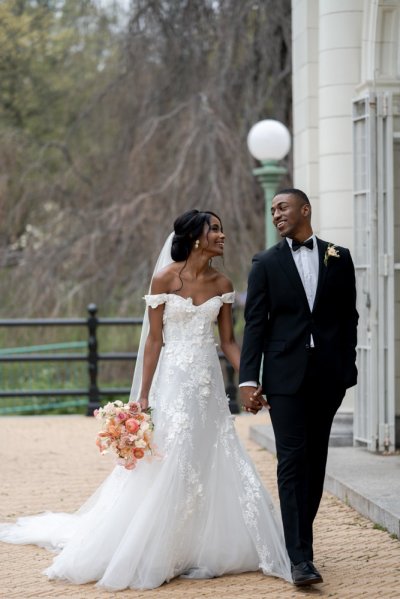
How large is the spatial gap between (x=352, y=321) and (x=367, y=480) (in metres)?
2.71

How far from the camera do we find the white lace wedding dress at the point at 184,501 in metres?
6.48

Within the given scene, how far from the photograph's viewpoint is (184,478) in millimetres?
6668

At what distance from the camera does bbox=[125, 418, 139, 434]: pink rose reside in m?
6.57

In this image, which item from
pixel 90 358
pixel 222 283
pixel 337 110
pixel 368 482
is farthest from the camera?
pixel 90 358

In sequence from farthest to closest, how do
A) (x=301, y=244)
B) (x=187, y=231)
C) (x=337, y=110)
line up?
(x=337, y=110)
(x=187, y=231)
(x=301, y=244)

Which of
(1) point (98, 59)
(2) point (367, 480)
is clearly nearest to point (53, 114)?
(1) point (98, 59)

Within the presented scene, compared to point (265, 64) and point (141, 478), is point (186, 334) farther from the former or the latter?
point (265, 64)

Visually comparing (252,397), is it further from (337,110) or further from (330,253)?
(337,110)

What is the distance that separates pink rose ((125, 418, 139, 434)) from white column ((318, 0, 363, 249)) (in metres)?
4.99

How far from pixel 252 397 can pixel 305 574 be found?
2.97 feet

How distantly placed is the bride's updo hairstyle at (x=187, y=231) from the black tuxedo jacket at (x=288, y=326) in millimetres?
574

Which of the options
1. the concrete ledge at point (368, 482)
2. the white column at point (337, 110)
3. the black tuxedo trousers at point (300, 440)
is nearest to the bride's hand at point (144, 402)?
the black tuxedo trousers at point (300, 440)

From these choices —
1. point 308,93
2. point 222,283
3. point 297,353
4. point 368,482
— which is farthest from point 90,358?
point 297,353

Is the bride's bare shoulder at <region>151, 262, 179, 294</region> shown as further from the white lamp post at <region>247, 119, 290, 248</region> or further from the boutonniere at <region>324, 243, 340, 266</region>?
the white lamp post at <region>247, 119, 290, 248</region>
